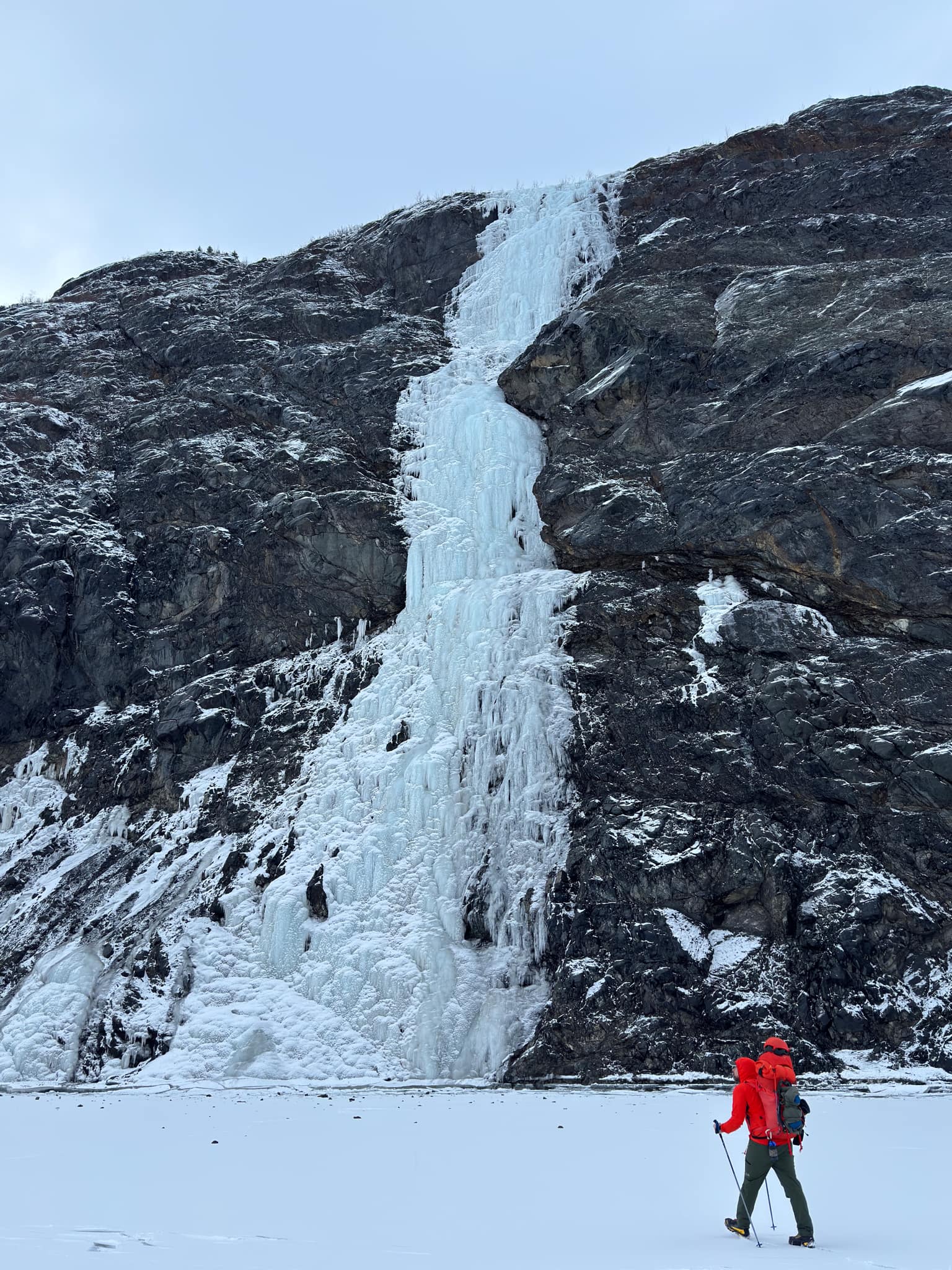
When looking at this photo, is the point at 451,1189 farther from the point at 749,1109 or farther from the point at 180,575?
the point at 180,575

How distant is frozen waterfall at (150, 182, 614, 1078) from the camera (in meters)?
16.1

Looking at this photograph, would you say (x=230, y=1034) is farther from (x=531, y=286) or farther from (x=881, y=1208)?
(x=531, y=286)

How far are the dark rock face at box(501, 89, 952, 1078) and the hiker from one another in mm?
9182

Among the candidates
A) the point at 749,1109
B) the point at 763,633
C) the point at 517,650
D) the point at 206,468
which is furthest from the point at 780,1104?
the point at 206,468

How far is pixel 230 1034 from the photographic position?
53.1ft

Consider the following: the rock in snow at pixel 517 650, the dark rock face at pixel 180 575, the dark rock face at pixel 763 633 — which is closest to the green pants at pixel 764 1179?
the dark rock face at pixel 763 633

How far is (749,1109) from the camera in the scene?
582 centimetres

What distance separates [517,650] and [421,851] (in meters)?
4.79

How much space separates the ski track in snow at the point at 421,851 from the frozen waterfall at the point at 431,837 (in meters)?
0.03

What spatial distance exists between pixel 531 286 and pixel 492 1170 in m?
28.2

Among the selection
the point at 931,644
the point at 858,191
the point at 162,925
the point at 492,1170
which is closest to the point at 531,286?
the point at 858,191

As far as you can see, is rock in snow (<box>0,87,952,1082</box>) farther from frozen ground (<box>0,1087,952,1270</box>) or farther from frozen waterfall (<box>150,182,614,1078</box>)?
frozen ground (<box>0,1087,952,1270</box>)

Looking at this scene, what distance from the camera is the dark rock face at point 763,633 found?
15.3m

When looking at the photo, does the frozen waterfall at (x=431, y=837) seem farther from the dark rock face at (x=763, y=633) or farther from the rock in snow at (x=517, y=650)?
the dark rock face at (x=763, y=633)
